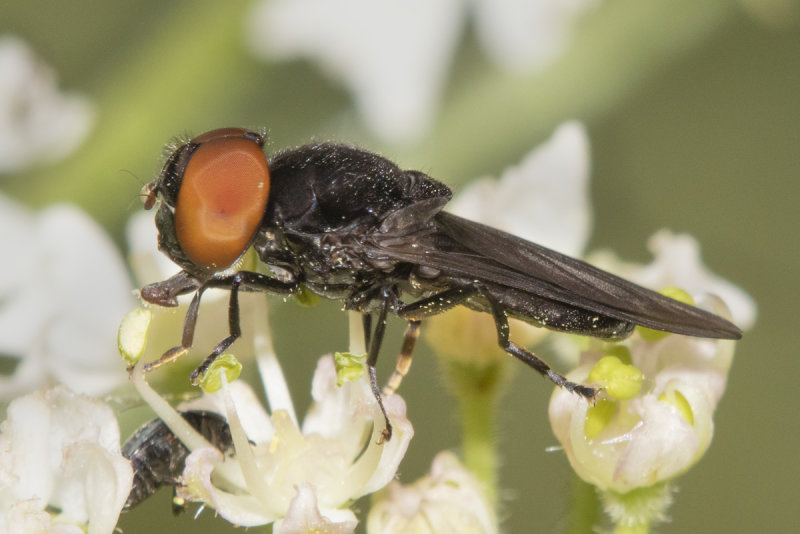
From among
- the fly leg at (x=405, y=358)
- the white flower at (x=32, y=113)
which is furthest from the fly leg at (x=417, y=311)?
the white flower at (x=32, y=113)

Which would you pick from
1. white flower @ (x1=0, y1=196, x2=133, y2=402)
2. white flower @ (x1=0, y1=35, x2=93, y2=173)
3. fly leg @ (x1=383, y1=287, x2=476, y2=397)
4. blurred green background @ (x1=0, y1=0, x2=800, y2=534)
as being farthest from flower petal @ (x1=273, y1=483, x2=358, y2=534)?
white flower @ (x1=0, y1=35, x2=93, y2=173)

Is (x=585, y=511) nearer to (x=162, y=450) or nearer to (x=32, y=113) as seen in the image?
(x=162, y=450)

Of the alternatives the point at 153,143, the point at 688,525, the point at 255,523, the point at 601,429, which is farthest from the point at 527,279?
the point at 688,525

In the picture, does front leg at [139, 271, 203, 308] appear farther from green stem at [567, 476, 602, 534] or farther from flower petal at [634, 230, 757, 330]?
flower petal at [634, 230, 757, 330]

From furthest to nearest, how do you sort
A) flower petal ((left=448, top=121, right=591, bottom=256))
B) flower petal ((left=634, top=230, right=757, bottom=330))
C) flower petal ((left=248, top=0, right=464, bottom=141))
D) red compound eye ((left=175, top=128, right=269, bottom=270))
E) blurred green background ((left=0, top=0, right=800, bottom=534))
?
1. flower petal ((left=248, top=0, right=464, bottom=141))
2. blurred green background ((left=0, top=0, right=800, bottom=534))
3. flower petal ((left=448, top=121, right=591, bottom=256))
4. flower petal ((left=634, top=230, right=757, bottom=330))
5. red compound eye ((left=175, top=128, right=269, bottom=270))

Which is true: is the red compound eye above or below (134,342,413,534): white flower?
above

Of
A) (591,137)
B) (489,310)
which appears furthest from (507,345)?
(591,137)
